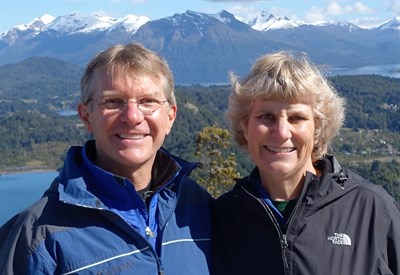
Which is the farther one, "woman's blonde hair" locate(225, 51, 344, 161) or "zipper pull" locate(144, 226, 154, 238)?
"woman's blonde hair" locate(225, 51, 344, 161)

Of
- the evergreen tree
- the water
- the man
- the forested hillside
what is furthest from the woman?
the forested hillside


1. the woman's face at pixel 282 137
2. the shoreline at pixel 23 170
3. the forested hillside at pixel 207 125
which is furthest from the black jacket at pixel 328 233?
the shoreline at pixel 23 170

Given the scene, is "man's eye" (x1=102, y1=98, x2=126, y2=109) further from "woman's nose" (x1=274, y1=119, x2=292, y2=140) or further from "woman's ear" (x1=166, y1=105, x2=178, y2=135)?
"woman's nose" (x1=274, y1=119, x2=292, y2=140)

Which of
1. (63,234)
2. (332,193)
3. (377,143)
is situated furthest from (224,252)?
(377,143)

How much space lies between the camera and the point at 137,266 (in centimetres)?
304

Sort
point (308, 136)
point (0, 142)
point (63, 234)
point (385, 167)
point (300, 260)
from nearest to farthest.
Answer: point (63, 234) → point (300, 260) → point (308, 136) → point (385, 167) → point (0, 142)

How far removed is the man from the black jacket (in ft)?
1.12

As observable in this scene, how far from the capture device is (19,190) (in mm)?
75250

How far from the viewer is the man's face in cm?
319

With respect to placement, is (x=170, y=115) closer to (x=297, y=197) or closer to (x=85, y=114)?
(x=85, y=114)

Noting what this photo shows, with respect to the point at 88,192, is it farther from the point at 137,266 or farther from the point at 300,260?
the point at 300,260

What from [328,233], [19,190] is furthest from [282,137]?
[19,190]

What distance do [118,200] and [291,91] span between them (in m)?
1.08

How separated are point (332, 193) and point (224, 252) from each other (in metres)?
0.72
